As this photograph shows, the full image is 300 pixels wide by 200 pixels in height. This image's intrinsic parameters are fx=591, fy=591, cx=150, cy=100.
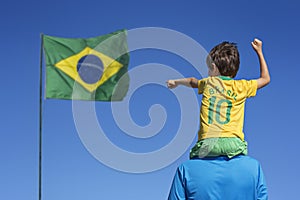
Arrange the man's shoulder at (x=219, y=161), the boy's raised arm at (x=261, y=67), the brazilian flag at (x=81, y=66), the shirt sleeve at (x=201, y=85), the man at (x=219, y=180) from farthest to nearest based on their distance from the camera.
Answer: the brazilian flag at (x=81, y=66)
the boy's raised arm at (x=261, y=67)
the shirt sleeve at (x=201, y=85)
the man's shoulder at (x=219, y=161)
the man at (x=219, y=180)

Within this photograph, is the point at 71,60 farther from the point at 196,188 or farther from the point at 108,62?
the point at 196,188

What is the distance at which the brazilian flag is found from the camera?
15.0 meters

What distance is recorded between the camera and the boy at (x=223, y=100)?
177 inches

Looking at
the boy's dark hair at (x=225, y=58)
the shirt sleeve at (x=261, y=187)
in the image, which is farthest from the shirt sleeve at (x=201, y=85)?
the shirt sleeve at (x=261, y=187)

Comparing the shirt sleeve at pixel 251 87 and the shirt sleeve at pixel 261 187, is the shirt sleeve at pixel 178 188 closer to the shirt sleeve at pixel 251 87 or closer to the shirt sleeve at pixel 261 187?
the shirt sleeve at pixel 261 187

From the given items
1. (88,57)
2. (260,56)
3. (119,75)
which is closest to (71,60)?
(88,57)

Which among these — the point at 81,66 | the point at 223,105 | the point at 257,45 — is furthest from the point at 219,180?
the point at 81,66

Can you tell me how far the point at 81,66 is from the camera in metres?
15.8

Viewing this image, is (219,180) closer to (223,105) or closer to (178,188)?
(178,188)

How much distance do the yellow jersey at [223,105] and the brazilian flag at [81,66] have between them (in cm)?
975

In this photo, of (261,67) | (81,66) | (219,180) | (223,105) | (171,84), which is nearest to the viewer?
(219,180)

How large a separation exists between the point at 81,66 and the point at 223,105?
11482 mm

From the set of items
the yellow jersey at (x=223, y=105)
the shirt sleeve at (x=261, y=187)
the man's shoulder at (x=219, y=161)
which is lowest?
the shirt sleeve at (x=261, y=187)

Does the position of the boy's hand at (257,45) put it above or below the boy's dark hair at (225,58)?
above
